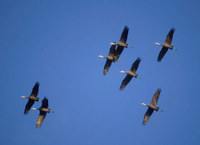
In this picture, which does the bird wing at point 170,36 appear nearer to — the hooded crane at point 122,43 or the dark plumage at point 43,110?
the hooded crane at point 122,43

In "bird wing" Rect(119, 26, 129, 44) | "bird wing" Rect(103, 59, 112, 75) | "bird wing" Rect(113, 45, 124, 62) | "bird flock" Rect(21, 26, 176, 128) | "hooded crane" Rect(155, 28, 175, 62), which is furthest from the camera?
"bird wing" Rect(103, 59, 112, 75)

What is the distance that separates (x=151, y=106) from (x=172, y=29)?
1036 centimetres

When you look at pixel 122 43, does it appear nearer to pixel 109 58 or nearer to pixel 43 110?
pixel 109 58

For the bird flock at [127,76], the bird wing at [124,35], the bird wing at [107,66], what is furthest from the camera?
the bird wing at [107,66]

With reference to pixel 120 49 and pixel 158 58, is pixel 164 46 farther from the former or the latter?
pixel 120 49

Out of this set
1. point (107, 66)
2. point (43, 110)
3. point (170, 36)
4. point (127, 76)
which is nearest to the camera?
point (43, 110)

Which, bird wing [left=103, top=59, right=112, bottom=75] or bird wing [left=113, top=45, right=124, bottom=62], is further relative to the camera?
bird wing [left=103, top=59, right=112, bottom=75]

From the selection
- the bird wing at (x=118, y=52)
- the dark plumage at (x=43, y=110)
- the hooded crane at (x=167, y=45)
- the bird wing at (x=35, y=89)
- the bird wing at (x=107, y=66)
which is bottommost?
the dark plumage at (x=43, y=110)

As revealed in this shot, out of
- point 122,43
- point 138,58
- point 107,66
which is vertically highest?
point 122,43

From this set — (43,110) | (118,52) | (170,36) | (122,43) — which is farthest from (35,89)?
(170,36)

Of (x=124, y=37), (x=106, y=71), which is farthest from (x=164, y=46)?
(x=106, y=71)

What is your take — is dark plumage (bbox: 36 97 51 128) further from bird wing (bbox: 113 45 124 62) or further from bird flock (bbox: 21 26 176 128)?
bird wing (bbox: 113 45 124 62)

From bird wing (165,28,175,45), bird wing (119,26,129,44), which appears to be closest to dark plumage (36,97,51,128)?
bird wing (119,26,129,44)

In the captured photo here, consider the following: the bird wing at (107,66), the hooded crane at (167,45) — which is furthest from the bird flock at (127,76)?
the bird wing at (107,66)
